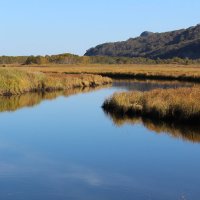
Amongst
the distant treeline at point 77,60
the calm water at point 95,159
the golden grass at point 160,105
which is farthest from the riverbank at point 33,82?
the distant treeline at point 77,60

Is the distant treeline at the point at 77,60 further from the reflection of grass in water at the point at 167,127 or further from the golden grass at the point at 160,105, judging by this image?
the reflection of grass in water at the point at 167,127

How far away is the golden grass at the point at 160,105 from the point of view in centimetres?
2159

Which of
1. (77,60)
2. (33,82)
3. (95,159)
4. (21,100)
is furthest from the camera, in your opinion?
(77,60)

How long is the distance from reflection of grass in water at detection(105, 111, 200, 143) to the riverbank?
14471 millimetres

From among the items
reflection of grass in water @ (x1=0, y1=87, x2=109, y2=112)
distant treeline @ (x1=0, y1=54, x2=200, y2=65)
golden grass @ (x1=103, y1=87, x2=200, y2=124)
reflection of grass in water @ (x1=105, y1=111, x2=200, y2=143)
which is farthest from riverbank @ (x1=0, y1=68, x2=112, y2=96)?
distant treeline @ (x1=0, y1=54, x2=200, y2=65)

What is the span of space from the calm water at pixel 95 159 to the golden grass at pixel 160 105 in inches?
41.9

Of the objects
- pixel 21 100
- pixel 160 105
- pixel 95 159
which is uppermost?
pixel 160 105

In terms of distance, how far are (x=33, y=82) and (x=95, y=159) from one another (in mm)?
26621

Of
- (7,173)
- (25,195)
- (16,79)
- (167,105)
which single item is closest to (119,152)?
(7,173)

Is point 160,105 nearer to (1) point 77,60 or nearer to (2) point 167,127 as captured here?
(2) point 167,127

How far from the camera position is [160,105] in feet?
76.6

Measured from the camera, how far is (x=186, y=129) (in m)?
20.0

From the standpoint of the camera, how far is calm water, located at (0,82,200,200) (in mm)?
12133

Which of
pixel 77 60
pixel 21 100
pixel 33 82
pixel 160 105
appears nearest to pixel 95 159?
pixel 160 105
